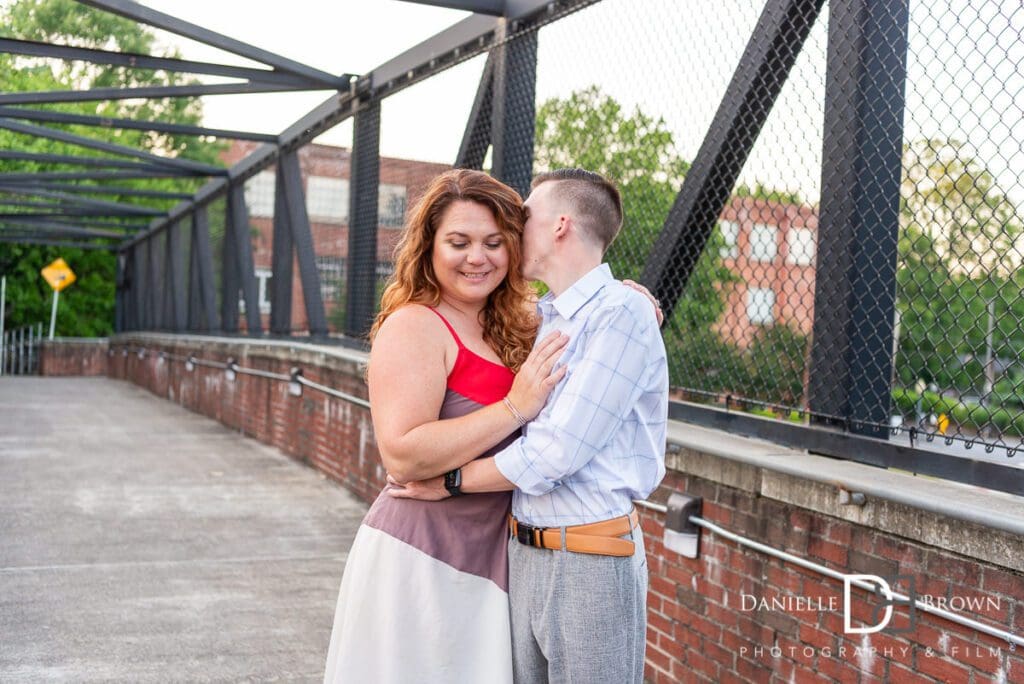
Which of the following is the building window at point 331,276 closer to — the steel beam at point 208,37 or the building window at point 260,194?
the steel beam at point 208,37

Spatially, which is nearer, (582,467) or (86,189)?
(582,467)

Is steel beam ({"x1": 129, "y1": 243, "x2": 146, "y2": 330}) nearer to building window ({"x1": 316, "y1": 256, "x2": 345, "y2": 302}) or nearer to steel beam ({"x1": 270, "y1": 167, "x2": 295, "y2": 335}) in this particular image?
steel beam ({"x1": 270, "y1": 167, "x2": 295, "y2": 335})

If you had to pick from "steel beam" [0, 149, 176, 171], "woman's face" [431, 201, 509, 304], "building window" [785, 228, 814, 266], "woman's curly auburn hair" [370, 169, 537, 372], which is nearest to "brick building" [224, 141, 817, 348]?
"building window" [785, 228, 814, 266]

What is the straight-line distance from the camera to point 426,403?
246 centimetres

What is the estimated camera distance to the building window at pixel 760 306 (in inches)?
172

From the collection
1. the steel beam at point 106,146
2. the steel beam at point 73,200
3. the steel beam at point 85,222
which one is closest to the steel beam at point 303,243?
the steel beam at point 106,146

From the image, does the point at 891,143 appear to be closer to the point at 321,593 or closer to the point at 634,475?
the point at 634,475

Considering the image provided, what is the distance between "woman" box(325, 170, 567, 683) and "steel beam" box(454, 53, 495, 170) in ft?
13.7

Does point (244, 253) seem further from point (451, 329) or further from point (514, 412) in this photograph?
point (514, 412)

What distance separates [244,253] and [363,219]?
530 centimetres

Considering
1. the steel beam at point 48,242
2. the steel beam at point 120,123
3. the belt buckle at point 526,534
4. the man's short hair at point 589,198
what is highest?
the steel beam at point 120,123

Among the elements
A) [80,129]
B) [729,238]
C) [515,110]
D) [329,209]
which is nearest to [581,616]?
[729,238]

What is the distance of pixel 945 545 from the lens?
9.62 ft

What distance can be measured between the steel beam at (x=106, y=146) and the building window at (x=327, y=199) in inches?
138
